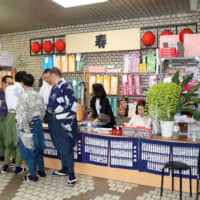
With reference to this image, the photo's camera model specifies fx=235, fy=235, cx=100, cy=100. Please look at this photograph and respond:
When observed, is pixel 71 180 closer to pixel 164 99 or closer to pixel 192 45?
pixel 164 99

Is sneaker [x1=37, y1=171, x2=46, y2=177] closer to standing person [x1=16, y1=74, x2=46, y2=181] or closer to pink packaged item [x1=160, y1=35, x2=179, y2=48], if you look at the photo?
standing person [x1=16, y1=74, x2=46, y2=181]

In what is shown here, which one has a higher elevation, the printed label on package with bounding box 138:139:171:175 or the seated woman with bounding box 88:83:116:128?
the seated woman with bounding box 88:83:116:128

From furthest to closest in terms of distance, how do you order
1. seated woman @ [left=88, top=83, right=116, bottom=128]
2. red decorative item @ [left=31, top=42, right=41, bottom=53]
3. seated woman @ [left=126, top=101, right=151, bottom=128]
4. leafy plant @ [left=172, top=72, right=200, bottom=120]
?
red decorative item @ [left=31, top=42, right=41, bottom=53]
seated woman @ [left=88, top=83, right=116, bottom=128]
seated woman @ [left=126, top=101, right=151, bottom=128]
leafy plant @ [left=172, top=72, right=200, bottom=120]

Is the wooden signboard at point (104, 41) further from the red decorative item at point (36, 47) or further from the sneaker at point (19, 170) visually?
the sneaker at point (19, 170)

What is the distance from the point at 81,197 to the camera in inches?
117

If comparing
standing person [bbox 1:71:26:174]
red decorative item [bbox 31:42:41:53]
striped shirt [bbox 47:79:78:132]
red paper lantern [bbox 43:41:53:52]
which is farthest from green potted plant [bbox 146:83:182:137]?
red decorative item [bbox 31:42:41:53]

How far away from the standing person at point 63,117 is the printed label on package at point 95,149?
9.9 inches

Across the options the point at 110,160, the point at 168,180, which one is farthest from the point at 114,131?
the point at 168,180

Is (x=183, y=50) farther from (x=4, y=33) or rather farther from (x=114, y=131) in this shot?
(x=4, y=33)

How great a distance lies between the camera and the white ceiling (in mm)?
4961

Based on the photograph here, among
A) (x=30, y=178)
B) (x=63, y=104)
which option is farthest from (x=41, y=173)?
(x=63, y=104)

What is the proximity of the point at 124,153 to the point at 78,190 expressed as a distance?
81 cm

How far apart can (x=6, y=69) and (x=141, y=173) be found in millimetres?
5588

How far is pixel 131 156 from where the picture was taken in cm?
335
